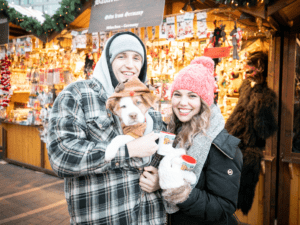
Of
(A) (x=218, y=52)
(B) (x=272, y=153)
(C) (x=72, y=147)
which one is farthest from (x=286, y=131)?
(C) (x=72, y=147)

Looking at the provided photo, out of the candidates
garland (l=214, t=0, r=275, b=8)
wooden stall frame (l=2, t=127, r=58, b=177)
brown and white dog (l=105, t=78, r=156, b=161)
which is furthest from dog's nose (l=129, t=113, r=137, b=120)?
wooden stall frame (l=2, t=127, r=58, b=177)

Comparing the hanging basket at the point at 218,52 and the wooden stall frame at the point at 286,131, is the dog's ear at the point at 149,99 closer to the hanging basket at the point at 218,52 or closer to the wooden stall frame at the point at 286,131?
the hanging basket at the point at 218,52

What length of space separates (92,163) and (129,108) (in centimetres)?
35

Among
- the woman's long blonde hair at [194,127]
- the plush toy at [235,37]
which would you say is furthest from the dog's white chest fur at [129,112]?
the plush toy at [235,37]

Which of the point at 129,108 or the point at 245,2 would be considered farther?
the point at 245,2

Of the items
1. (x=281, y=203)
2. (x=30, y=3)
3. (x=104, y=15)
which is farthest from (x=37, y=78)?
(x=30, y=3)

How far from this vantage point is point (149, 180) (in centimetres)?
144

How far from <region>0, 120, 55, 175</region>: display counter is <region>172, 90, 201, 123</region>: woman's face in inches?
166

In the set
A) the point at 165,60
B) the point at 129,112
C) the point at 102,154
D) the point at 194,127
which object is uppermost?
the point at 165,60

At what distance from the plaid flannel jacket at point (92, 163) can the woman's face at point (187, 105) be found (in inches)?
13.3

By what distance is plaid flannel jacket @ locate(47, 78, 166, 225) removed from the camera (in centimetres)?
130

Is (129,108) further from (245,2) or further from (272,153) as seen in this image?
(272,153)

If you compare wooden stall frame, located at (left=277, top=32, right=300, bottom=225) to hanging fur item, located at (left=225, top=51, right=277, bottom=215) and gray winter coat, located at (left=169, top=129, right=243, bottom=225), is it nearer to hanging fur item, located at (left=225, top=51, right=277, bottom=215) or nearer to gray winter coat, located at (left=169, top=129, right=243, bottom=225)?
hanging fur item, located at (left=225, top=51, right=277, bottom=215)

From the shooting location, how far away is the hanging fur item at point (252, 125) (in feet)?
9.55
